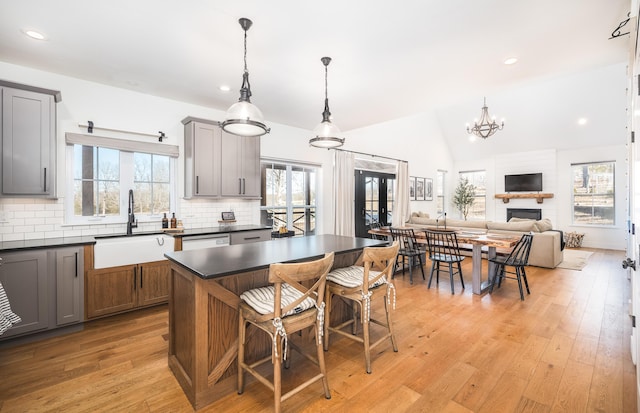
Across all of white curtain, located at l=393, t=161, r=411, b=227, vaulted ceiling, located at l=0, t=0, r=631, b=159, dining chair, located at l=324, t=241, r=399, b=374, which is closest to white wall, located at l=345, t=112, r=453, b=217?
white curtain, located at l=393, t=161, r=411, b=227

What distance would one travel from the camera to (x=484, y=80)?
11.3ft

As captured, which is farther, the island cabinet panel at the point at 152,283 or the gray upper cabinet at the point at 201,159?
the gray upper cabinet at the point at 201,159

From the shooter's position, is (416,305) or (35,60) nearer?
(35,60)

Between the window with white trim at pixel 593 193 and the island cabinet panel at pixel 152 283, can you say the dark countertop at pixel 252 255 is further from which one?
the window with white trim at pixel 593 193

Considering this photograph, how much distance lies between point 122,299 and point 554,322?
4.73 meters

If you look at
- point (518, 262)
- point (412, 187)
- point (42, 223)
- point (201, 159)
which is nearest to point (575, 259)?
point (518, 262)

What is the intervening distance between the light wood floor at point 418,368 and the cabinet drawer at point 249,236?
1191mm

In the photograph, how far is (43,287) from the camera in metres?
2.76

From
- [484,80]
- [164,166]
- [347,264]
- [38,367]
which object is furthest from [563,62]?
[38,367]

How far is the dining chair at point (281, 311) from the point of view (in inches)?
68.0

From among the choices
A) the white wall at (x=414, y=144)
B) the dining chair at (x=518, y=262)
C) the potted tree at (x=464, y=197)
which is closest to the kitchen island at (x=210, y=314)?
the dining chair at (x=518, y=262)

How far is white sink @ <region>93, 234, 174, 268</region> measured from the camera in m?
3.07

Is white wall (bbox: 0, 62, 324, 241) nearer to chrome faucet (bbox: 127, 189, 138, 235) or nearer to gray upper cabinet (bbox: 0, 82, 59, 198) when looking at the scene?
chrome faucet (bbox: 127, 189, 138, 235)

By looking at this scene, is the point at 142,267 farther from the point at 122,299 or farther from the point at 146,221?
the point at 146,221
